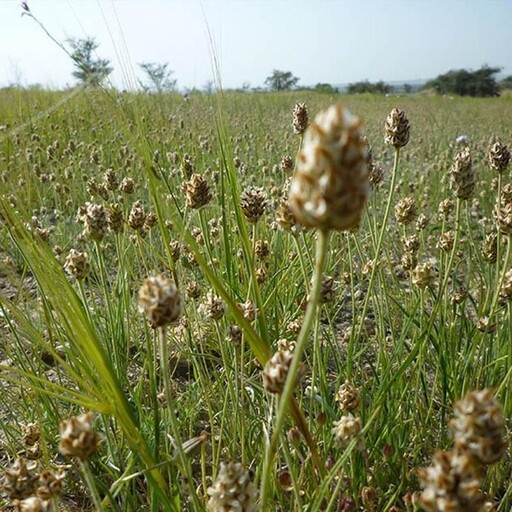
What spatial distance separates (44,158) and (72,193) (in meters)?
0.79

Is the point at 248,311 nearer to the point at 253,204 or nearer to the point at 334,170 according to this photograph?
the point at 253,204

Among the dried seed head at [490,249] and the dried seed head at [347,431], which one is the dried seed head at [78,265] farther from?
the dried seed head at [490,249]

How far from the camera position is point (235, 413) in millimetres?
952

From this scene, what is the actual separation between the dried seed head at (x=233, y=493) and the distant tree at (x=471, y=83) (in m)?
18.8

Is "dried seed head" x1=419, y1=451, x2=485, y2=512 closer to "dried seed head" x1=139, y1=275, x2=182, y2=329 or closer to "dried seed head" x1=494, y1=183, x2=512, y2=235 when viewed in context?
"dried seed head" x1=139, y1=275, x2=182, y2=329

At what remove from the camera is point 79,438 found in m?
0.55

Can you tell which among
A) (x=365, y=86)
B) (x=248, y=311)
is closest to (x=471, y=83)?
(x=365, y=86)

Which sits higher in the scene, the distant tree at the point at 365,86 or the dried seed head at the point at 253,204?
the distant tree at the point at 365,86

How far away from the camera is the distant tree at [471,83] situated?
60.3ft

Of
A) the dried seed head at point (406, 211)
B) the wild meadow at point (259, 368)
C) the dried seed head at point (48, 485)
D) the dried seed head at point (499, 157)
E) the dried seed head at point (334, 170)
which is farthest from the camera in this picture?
the dried seed head at point (406, 211)

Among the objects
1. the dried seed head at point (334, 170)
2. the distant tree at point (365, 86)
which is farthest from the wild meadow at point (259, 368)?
the distant tree at point (365, 86)

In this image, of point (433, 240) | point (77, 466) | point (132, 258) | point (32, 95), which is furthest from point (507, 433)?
point (32, 95)

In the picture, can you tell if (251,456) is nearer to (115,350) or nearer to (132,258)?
(115,350)

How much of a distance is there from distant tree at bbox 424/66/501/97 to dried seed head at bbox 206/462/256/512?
61.8ft
